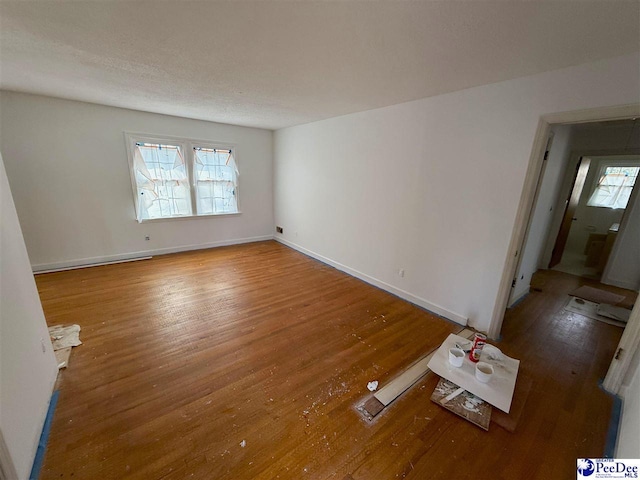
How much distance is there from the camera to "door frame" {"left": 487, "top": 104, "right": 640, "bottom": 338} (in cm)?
178

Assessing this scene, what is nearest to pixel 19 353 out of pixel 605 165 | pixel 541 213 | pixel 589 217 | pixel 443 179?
pixel 443 179

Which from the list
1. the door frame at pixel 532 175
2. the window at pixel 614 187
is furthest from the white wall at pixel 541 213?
the window at pixel 614 187

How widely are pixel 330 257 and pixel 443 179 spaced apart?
2362 millimetres

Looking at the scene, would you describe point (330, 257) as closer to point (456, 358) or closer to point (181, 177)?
point (456, 358)

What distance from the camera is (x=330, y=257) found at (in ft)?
14.8

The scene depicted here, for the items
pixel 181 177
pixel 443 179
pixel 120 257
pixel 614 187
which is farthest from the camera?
pixel 614 187

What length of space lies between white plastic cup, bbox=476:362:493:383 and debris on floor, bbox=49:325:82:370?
3.34 meters

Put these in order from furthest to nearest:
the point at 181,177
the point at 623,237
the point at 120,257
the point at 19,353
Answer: the point at 181,177 < the point at 120,257 < the point at 623,237 < the point at 19,353

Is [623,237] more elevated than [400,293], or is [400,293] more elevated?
[623,237]

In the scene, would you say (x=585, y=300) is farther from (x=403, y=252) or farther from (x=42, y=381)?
(x=42, y=381)

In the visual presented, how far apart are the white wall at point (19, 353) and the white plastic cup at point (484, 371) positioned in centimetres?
277

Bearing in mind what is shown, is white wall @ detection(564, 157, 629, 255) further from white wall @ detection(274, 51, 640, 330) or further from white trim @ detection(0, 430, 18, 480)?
white trim @ detection(0, 430, 18, 480)

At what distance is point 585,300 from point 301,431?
4.26 metres

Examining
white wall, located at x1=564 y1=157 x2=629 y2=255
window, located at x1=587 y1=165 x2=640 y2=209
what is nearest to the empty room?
white wall, located at x1=564 y1=157 x2=629 y2=255
